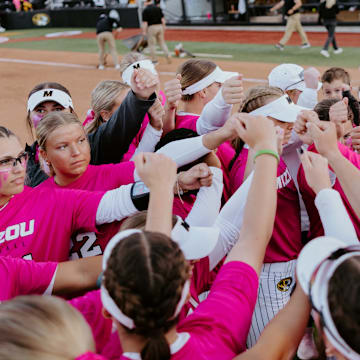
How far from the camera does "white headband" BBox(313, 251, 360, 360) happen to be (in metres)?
1.30

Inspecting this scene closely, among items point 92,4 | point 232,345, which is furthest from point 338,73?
point 92,4

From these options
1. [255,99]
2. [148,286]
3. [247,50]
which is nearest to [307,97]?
[255,99]

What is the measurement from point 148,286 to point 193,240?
523 millimetres

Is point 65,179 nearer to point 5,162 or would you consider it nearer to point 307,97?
point 5,162

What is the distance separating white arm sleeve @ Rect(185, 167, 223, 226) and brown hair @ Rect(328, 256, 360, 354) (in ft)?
3.09

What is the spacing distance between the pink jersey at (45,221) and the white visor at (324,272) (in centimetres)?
125

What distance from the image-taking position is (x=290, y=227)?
2816 mm

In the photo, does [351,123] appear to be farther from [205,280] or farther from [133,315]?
[133,315]

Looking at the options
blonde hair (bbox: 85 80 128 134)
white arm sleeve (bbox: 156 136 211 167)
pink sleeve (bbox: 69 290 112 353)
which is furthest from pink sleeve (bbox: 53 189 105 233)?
blonde hair (bbox: 85 80 128 134)

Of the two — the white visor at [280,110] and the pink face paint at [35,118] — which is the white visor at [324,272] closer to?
the white visor at [280,110]

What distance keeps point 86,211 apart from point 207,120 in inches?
46.7

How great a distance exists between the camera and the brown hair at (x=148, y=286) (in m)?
1.35

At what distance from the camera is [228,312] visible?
5.26 ft

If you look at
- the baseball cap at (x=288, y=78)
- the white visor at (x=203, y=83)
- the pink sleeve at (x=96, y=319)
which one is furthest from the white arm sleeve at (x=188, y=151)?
the baseball cap at (x=288, y=78)
